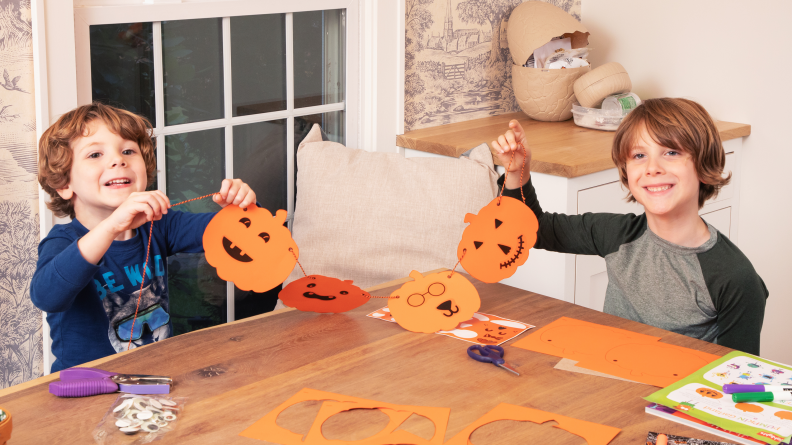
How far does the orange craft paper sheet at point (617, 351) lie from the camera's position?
3.23ft

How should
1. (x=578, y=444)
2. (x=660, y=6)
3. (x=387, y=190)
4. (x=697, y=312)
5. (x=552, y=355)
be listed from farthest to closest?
(x=660, y=6)
(x=387, y=190)
(x=697, y=312)
(x=552, y=355)
(x=578, y=444)

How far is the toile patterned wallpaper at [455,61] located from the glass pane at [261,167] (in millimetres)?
440

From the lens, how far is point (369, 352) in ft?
3.48

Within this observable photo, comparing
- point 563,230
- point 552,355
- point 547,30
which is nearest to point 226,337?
point 552,355

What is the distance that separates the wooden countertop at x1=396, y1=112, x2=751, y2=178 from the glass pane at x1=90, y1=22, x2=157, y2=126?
0.78 meters

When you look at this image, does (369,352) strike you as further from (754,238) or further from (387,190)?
(754,238)

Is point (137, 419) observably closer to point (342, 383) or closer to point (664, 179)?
point (342, 383)

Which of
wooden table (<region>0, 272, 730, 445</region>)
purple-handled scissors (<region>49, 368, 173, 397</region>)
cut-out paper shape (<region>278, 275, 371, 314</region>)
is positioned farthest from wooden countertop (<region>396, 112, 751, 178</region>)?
A: purple-handled scissors (<region>49, 368, 173, 397</region>)

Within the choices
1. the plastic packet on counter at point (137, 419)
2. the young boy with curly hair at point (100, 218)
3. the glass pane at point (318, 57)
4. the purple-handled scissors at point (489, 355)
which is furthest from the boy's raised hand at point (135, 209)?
the glass pane at point (318, 57)

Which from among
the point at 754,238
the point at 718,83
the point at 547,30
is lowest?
the point at 754,238

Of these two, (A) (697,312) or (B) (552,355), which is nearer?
(B) (552,355)

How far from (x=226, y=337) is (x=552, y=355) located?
0.51 meters

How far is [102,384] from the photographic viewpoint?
36.1 inches

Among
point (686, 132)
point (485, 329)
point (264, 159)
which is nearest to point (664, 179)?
point (686, 132)
